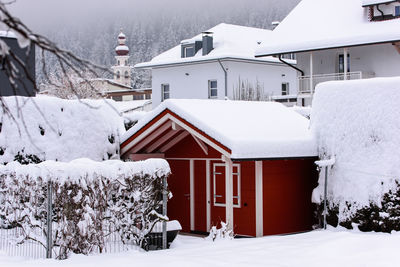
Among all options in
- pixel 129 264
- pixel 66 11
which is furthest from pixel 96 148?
pixel 66 11

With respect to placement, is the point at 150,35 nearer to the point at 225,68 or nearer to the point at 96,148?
the point at 225,68

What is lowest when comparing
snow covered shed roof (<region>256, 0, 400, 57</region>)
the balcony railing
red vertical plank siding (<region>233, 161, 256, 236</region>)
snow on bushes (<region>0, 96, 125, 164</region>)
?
red vertical plank siding (<region>233, 161, 256, 236</region>)

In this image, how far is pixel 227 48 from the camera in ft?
130

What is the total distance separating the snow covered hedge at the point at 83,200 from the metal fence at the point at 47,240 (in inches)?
2.5

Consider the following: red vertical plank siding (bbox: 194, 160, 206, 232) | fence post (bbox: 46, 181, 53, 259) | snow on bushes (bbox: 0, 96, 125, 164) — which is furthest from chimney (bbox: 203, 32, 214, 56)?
fence post (bbox: 46, 181, 53, 259)

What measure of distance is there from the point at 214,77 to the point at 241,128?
916 inches

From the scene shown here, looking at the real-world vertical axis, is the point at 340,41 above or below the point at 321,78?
above

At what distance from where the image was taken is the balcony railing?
28.9 m

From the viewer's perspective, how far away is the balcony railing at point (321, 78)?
94.8ft

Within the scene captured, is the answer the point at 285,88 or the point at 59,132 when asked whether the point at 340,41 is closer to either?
the point at 285,88

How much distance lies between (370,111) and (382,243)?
3857 mm

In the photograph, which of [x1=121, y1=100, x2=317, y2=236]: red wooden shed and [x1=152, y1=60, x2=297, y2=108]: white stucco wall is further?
[x1=152, y1=60, x2=297, y2=108]: white stucco wall

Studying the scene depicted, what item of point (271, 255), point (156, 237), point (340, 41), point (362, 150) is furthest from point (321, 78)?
point (271, 255)

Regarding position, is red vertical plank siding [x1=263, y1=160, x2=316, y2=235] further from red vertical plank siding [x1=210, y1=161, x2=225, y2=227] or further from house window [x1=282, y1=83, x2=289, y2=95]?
house window [x1=282, y1=83, x2=289, y2=95]
